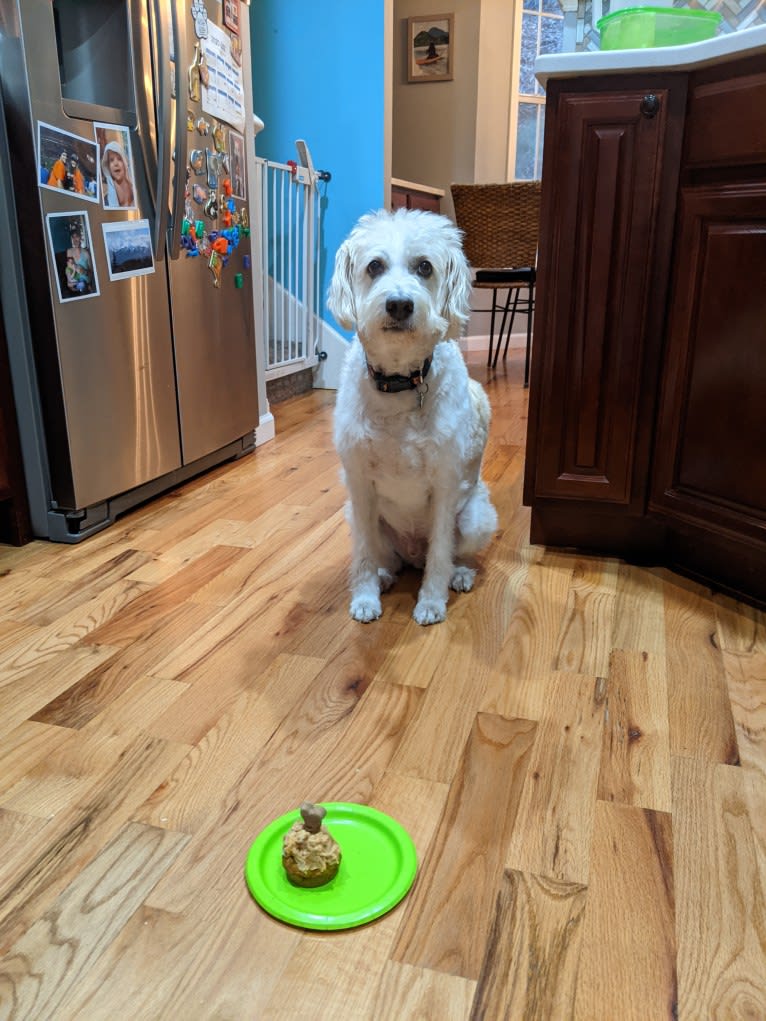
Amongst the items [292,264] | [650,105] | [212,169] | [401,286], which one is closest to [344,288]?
[401,286]

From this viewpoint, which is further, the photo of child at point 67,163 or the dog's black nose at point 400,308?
the photo of child at point 67,163

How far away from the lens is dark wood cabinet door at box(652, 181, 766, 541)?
5.14 feet

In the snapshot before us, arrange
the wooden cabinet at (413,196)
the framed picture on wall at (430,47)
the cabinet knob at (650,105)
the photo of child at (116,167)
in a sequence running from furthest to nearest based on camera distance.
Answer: the framed picture on wall at (430,47)
the wooden cabinet at (413,196)
the photo of child at (116,167)
the cabinet knob at (650,105)

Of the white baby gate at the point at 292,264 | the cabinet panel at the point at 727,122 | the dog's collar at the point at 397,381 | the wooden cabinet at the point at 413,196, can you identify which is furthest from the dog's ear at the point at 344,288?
the wooden cabinet at the point at 413,196

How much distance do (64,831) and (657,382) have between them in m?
1.50

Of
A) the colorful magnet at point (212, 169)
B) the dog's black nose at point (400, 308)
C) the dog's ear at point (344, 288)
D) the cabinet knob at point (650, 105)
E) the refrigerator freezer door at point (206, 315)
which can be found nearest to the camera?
the dog's black nose at point (400, 308)

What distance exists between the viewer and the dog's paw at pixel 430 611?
5.46ft

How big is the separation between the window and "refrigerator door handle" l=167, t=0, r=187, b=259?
3.94 m

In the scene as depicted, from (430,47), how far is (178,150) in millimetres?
4010

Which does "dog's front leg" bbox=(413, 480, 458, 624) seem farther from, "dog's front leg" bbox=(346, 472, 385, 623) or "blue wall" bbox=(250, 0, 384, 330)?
"blue wall" bbox=(250, 0, 384, 330)

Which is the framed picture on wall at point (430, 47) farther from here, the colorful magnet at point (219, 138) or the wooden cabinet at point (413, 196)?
the colorful magnet at point (219, 138)

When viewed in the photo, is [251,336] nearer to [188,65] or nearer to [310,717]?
[188,65]

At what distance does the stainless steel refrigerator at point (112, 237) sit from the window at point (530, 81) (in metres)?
3.64

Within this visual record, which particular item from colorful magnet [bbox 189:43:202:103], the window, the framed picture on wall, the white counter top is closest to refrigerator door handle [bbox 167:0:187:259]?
colorful magnet [bbox 189:43:202:103]
